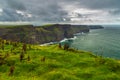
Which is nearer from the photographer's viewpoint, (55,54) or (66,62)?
(66,62)

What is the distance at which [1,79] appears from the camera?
32.4 meters

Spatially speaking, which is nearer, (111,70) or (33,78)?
(33,78)

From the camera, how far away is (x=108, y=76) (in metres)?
34.9

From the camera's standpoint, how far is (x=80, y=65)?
134 feet

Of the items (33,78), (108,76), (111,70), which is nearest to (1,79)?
(33,78)

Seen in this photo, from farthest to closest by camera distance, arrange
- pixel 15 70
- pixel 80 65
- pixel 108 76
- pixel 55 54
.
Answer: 1. pixel 55 54
2. pixel 80 65
3. pixel 15 70
4. pixel 108 76

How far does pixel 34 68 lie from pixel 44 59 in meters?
4.83

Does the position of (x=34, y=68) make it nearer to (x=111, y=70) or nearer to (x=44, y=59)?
(x=44, y=59)

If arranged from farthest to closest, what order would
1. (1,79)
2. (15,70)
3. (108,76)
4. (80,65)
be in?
(80,65)
(15,70)
(108,76)
(1,79)

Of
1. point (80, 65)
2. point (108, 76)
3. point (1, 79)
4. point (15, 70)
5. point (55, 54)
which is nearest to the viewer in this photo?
point (1, 79)

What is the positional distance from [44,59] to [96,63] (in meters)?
10.7

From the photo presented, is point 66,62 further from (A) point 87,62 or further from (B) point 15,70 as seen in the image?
(B) point 15,70

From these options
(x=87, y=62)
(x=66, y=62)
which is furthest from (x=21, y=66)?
(x=87, y=62)

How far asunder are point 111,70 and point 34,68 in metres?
14.4
